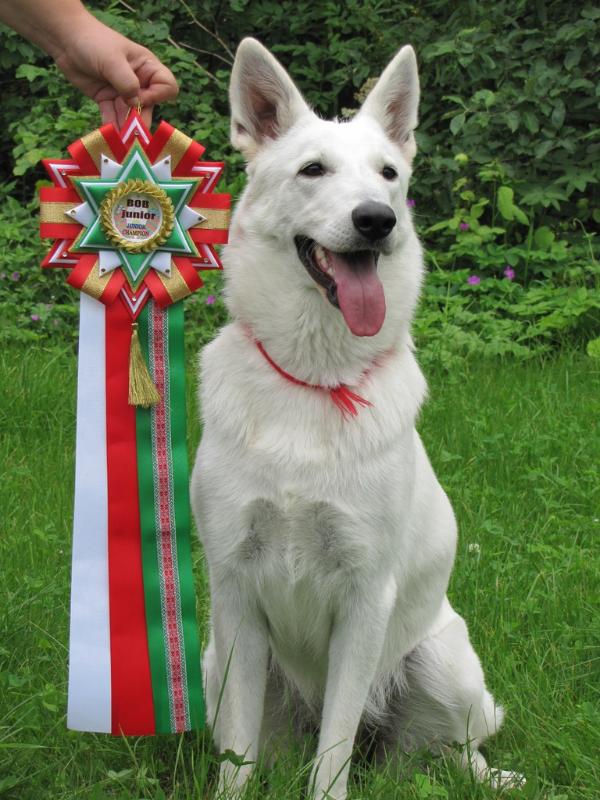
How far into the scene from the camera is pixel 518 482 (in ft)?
14.8

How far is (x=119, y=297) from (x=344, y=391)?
0.63 meters

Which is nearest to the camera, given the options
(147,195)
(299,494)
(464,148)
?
(299,494)

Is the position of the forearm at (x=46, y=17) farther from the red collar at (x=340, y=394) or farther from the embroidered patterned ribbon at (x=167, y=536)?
the red collar at (x=340, y=394)

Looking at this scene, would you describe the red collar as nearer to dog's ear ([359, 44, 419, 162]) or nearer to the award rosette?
the award rosette

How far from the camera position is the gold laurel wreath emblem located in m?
2.75

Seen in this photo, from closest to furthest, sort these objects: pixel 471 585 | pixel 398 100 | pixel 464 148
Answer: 1. pixel 398 100
2. pixel 471 585
3. pixel 464 148

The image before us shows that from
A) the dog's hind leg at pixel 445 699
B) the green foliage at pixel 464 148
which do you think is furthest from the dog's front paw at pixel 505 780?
the green foliage at pixel 464 148

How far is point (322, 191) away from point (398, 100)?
49 cm

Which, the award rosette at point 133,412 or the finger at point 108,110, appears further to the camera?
the finger at point 108,110

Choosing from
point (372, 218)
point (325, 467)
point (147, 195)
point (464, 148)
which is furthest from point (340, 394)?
point (464, 148)

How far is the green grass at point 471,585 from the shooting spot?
261 cm

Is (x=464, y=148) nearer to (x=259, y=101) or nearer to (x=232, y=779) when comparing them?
(x=259, y=101)

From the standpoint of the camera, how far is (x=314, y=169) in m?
2.77

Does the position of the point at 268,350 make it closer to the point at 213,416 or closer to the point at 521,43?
the point at 213,416
